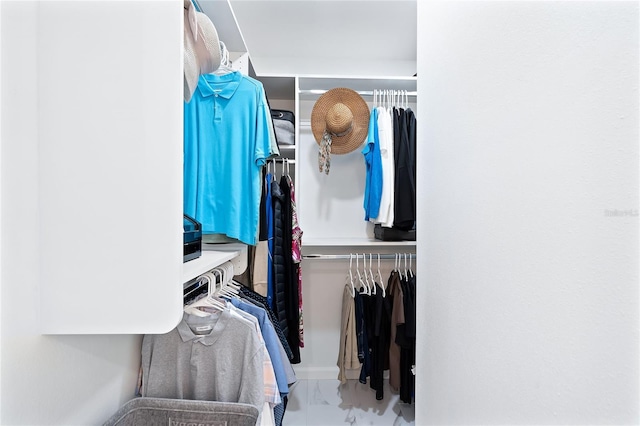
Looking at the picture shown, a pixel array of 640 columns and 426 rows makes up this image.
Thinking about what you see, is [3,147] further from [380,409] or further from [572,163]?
Result: [380,409]

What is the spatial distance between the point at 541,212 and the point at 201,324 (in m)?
0.92

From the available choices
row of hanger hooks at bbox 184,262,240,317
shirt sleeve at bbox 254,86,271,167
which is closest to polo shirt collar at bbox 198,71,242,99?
shirt sleeve at bbox 254,86,271,167

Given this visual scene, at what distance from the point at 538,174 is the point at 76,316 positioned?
77 cm

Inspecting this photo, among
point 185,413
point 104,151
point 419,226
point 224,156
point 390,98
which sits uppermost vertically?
point 390,98

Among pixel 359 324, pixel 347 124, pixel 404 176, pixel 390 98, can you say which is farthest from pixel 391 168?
pixel 359 324

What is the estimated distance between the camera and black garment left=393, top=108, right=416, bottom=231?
1780 mm

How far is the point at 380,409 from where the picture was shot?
1.89 metres

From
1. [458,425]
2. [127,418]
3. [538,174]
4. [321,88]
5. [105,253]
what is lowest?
[127,418]

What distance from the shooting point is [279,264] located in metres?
1.60

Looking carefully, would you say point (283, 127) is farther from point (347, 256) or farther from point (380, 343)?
point (380, 343)

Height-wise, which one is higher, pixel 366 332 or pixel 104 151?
pixel 104 151

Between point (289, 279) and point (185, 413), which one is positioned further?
point (289, 279)

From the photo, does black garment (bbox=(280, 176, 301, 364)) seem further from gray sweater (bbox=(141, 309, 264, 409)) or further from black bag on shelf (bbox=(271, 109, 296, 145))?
gray sweater (bbox=(141, 309, 264, 409))

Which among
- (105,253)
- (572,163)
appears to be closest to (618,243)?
(572,163)
